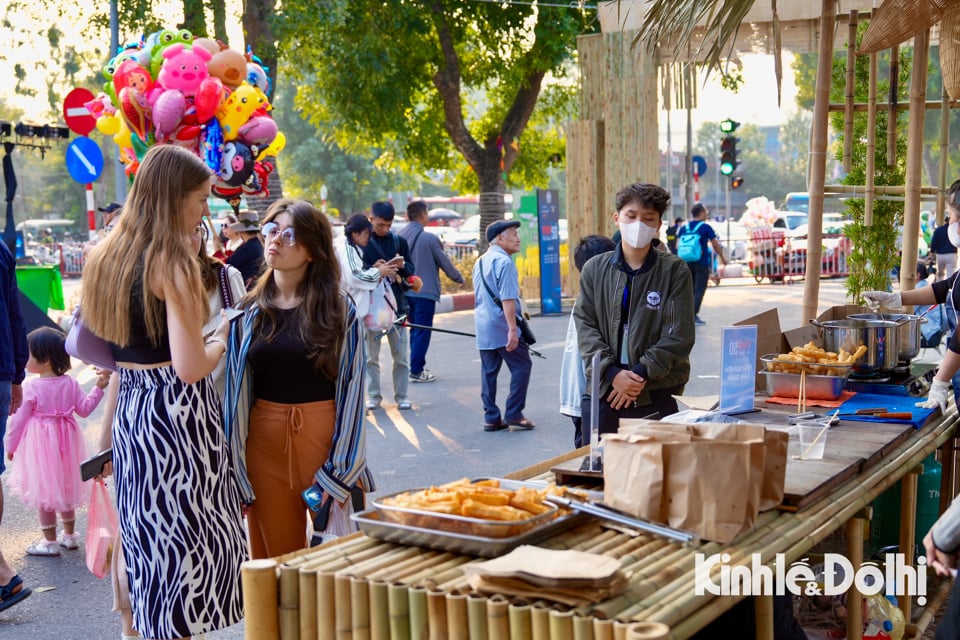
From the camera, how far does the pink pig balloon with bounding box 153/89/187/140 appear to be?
7.62 metres

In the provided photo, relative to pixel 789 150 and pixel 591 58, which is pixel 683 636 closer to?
pixel 591 58

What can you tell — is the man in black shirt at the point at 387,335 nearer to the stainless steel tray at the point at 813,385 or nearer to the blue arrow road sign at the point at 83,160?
the blue arrow road sign at the point at 83,160

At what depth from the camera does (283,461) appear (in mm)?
3953

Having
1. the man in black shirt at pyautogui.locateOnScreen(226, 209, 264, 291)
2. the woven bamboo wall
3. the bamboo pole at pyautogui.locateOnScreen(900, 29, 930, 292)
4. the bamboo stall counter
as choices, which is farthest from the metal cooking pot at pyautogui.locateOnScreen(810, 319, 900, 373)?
the woven bamboo wall

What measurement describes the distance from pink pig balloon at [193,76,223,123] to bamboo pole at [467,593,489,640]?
6.19 meters

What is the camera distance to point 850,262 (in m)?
9.97

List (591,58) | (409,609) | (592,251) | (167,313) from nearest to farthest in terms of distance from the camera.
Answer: (409,609) → (167,313) → (592,251) → (591,58)

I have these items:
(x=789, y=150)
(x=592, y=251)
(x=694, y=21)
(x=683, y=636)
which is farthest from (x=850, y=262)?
(x=789, y=150)

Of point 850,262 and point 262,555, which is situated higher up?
point 850,262

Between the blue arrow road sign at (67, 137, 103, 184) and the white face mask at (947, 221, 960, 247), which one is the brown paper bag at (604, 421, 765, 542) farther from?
the blue arrow road sign at (67, 137, 103, 184)

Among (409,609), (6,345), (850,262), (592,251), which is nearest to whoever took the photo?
(409,609)

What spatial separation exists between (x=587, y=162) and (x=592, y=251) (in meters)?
11.1

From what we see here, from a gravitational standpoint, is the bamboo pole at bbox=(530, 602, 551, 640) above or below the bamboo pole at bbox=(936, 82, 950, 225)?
below

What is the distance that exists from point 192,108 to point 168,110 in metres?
0.22
